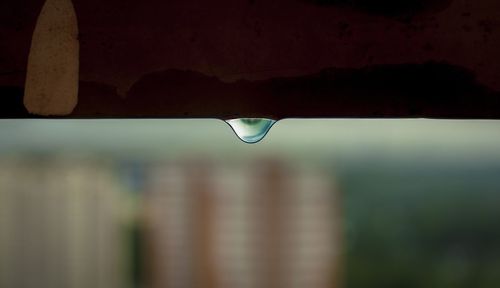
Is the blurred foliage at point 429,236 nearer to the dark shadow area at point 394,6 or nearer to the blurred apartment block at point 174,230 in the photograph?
the blurred apartment block at point 174,230

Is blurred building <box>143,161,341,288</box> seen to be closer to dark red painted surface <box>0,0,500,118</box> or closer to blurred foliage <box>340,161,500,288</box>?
blurred foliage <box>340,161,500,288</box>

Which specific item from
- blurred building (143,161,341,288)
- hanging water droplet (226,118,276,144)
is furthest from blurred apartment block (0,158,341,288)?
hanging water droplet (226,118,276,144)

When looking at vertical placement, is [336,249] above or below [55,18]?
below

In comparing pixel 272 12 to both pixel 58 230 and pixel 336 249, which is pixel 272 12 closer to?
pixel 336 249

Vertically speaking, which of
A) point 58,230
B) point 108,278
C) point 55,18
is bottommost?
point 108,278

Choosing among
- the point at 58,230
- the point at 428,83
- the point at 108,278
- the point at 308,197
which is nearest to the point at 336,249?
the point at 308,197

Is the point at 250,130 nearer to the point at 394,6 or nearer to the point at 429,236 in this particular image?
the point at 394,6
